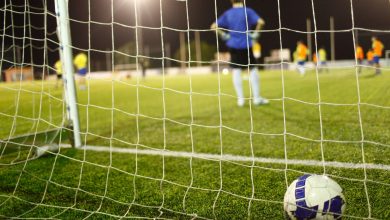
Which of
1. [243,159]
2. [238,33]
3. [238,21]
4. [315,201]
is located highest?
[238,21]

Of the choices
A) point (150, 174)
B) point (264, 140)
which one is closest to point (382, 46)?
point (264, 140)

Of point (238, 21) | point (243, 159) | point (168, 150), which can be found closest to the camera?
point (243, 159)

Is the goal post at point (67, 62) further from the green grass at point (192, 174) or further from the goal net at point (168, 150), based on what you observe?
the green grass at point (192, 174)

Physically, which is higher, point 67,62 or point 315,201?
point 67,62

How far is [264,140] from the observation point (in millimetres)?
3752

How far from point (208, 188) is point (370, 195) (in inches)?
37.0

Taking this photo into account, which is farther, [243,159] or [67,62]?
[67,62]

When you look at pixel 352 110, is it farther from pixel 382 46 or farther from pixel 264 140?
pixel 382 46

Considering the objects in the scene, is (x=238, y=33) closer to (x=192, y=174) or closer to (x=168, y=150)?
(x=168, y=150)

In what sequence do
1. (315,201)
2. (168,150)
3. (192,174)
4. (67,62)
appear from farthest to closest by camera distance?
(67,62) → (168,150) → (192,174) → (315,201)

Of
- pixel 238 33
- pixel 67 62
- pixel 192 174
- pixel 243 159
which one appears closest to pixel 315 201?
pixel 192 174

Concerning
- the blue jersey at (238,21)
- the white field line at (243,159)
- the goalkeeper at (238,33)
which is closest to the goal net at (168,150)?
the white field line at (243,159)

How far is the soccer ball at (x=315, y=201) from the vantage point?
1727 mm

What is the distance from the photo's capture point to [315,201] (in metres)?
1.74
